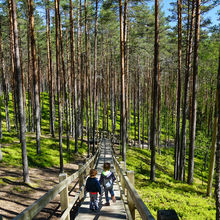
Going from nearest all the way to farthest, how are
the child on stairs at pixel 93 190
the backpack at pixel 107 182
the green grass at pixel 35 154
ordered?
the child on stairs at pixel 93 190 < the backpack at pixel 107 182 < the green grass at pixel 35 154

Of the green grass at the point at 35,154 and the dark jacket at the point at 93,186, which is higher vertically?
the dark jacket at the point at 93,186

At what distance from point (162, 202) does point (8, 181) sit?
841 centimetres

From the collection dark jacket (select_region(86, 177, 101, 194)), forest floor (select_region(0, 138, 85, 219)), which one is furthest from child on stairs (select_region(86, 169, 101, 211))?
forest floor (select_region(0, 138, 85, 219))

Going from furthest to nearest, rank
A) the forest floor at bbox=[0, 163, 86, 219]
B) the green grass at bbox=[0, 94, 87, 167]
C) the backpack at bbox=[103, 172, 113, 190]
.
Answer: the green grass at bbox=[0, 94, 87, 167] < the forest floor at bbox=[0, 163, 86, 219] < the backpack at bbox=[103, 172, 113, 190]

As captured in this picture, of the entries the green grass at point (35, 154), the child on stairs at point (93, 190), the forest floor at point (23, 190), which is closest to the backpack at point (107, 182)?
→ the child on stairs at point (93, 190)

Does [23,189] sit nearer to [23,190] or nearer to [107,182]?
[23,190]

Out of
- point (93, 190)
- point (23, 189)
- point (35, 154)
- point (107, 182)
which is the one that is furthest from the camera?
point (35, 154)

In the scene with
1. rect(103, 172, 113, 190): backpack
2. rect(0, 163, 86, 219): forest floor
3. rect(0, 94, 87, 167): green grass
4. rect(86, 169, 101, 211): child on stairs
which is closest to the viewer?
rect(86, 169, 101, 211): child on stairs

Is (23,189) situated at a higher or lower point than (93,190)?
lower

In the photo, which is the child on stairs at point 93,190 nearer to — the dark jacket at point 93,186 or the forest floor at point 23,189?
the dark jacket at point 93,186

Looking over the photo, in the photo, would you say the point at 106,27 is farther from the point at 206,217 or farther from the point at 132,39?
the point at 206,217

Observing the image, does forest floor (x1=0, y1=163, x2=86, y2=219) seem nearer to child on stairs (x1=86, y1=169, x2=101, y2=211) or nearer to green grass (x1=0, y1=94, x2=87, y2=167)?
green grass (x1=0, y1=94, x2=87, y2=167)

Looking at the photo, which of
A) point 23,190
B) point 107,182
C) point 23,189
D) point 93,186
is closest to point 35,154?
point 23,189

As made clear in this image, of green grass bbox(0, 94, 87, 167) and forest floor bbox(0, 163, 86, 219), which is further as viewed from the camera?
green grass bbox(0, 94, 87, 167)
